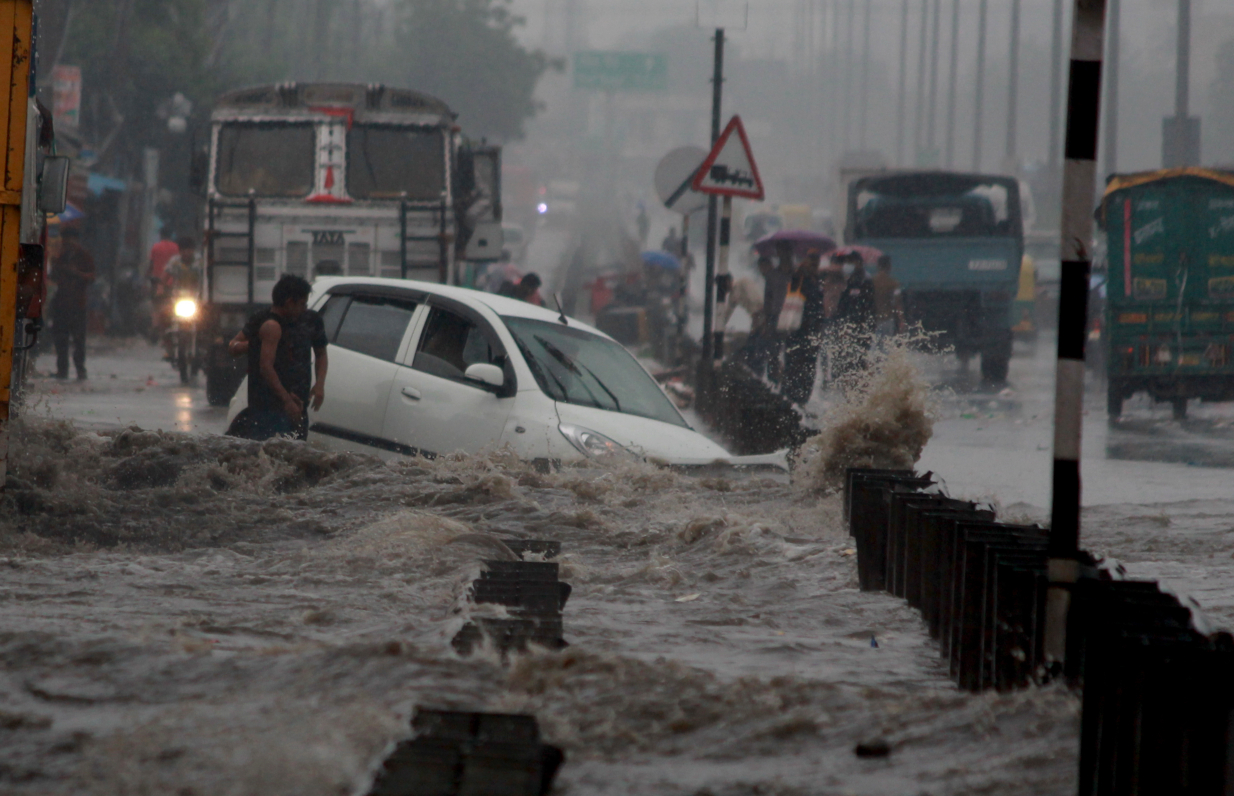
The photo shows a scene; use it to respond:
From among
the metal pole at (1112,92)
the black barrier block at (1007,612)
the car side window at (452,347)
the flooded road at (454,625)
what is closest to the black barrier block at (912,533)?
the flooded road at (454,625)

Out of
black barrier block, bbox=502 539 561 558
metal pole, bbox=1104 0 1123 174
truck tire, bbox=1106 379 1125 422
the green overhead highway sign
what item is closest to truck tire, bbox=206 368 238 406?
black barrier block, bbox=502 539 561 558

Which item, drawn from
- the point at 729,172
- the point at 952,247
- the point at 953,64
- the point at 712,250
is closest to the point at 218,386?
the point at 729,172

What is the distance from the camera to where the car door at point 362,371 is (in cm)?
→ 930

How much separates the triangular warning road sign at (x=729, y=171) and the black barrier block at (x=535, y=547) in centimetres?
808

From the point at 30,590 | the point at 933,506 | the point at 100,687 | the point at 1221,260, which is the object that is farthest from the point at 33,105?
the point at 1221,260

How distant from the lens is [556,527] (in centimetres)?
805

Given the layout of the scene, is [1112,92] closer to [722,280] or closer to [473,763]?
[722,280]

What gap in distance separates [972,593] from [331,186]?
1290 centimetres

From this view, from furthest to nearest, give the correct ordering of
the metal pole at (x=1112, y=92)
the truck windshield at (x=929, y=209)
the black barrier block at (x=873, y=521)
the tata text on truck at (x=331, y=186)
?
the metal pole at (x=1112, y=92), the truck windshield at (x=929, y=209), the tata text on truck at (x=331, y=186), the black barrier block at (x=873, y=521)

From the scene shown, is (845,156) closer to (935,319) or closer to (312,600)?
(935,319)

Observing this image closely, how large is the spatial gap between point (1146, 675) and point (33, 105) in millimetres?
7223

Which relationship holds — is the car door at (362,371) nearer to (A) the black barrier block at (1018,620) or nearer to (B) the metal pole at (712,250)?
(A) the black barrier block at (1018,620)

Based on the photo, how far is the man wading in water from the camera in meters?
9.14

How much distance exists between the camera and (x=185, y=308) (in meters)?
17.8
